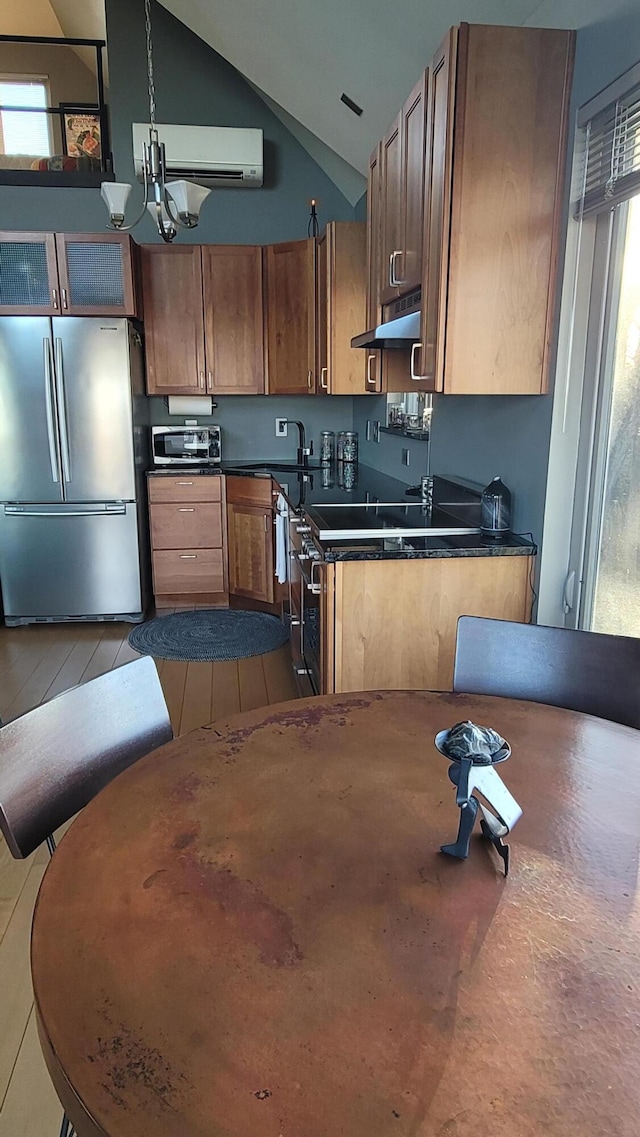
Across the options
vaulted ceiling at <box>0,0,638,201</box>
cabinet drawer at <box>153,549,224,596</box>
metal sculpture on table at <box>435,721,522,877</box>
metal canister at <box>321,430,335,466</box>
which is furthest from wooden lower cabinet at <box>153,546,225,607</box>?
metal sculpture on table at <box>435,721,522,877</box>

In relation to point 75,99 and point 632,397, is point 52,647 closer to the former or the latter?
point 632,397

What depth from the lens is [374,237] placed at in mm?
2873

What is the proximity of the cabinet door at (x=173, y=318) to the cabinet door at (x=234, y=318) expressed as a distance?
0.06 meters

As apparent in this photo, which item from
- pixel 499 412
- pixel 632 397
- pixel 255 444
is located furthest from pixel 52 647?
pixel 632 397

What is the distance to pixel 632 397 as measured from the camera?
187 centimetres

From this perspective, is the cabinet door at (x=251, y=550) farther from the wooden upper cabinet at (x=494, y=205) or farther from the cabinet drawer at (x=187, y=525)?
the wooden upper cabinet at (x=494, y=205)

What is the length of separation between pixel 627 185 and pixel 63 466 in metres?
3.33

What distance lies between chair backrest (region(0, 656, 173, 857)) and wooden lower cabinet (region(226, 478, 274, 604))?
3.05 meters

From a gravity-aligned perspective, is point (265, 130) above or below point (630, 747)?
above

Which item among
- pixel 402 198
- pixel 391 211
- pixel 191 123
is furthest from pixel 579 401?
pixel 191 123

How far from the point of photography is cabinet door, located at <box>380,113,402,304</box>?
2491 mm

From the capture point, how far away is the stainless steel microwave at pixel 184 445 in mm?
4648

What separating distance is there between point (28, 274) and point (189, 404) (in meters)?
1.23

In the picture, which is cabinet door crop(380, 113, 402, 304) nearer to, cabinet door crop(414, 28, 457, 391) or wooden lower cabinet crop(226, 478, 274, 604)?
cabinet door crop(414, 28, 457, 391)
